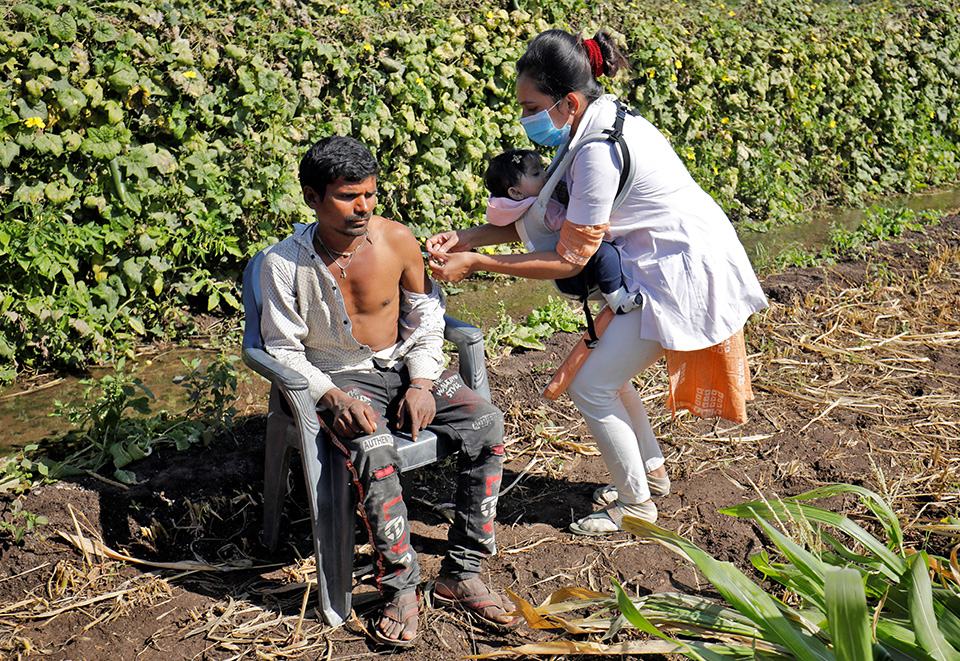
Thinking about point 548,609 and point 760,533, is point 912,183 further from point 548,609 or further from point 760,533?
point 548,609

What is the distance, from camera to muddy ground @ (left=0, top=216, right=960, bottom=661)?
9.51 feet

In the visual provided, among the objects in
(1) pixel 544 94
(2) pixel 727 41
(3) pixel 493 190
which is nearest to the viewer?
(1) pixel 544 94

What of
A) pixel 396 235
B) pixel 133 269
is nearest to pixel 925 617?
pixel 396 235

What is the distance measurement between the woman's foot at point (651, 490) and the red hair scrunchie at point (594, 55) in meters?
1.75

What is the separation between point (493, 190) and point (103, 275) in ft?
9.24

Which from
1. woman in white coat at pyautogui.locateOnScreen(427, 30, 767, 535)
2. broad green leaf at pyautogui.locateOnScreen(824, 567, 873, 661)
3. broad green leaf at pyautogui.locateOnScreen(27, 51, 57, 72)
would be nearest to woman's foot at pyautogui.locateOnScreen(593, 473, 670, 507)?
woman in white coat at pyautogui.locateOnScreen(427, 30, 767, 535)

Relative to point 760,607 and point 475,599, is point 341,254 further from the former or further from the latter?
point 760,607

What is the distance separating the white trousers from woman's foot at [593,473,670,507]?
0.26 m

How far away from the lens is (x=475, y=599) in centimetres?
294

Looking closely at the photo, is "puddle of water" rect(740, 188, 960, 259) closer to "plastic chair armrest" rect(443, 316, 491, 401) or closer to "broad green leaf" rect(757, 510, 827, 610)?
"plastic chair armrest" rect(443, 316, 491, 401)

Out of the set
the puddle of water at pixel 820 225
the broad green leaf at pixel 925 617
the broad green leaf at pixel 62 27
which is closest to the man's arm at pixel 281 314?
the broad green leaf at pixel 925 617

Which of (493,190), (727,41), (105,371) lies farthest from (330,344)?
(727,41)

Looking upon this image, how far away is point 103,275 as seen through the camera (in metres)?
4.96

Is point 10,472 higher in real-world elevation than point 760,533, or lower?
higher
